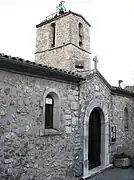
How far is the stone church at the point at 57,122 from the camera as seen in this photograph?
4.73m

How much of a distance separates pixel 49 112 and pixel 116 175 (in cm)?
369

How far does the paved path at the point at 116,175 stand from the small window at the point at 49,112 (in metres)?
2.65

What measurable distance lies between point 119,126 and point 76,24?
26.1 feet

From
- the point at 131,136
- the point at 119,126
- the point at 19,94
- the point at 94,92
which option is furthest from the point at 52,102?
the point at 131,136

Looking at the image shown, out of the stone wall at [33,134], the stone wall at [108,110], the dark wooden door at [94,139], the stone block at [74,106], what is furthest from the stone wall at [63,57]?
the stone wall at [33,134]

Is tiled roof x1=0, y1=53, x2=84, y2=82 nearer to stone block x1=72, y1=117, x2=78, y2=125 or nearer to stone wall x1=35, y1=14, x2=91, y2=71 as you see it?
stone block x1=72, y1=117, x2=78, y2=125

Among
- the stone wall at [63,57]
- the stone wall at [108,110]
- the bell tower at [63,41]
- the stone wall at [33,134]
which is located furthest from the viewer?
the bell tower at [63,41]

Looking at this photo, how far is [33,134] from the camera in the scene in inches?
205

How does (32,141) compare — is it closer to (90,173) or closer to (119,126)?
(90,173)

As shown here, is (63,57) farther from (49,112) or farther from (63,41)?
(49,112)

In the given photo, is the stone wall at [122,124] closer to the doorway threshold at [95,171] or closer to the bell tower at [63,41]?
the doorway threshold at [95,171]

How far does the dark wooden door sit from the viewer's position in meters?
7.79

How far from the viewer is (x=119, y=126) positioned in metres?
9.33

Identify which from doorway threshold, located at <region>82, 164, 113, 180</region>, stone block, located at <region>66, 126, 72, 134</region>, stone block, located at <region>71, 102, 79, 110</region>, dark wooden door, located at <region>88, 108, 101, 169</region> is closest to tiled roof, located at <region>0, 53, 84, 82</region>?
stone block, located at <region>71, 102, 79, 110</region>
